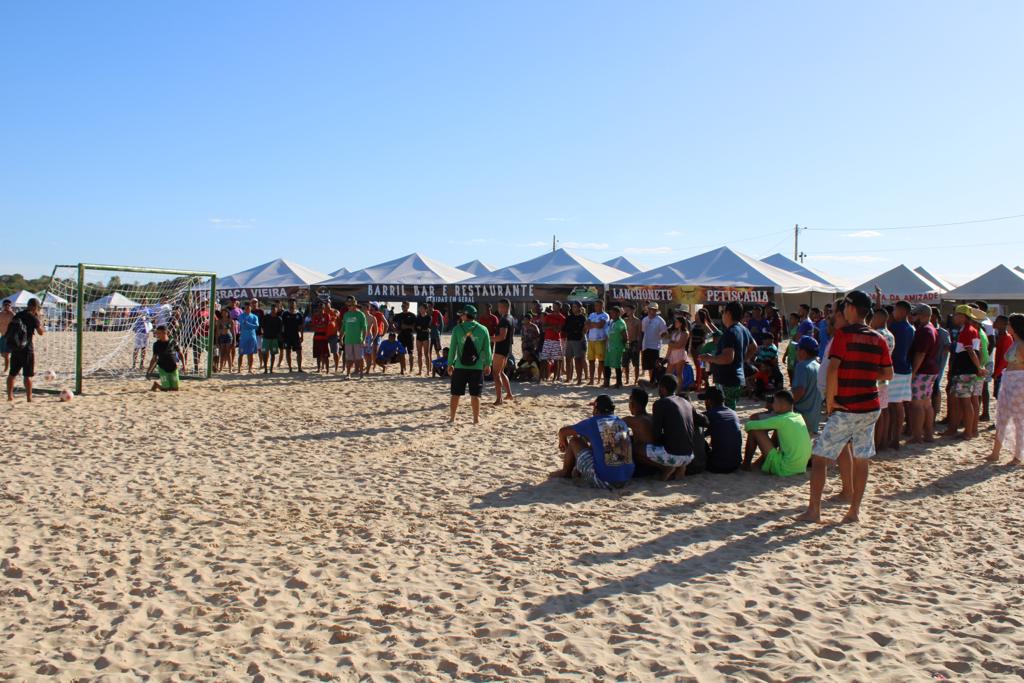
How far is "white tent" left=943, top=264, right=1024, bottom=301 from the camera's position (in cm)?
2558

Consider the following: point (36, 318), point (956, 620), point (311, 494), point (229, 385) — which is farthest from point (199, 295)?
point (956, 620)

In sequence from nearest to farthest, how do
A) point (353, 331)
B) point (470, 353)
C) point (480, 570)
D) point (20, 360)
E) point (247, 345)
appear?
point (480, 570) < point (470, 353) < point (20, 360) < point (353, 331) < point (247, 345)

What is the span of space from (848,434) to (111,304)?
1294 cm

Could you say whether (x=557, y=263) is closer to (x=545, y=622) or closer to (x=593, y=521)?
(x=593, y=521)

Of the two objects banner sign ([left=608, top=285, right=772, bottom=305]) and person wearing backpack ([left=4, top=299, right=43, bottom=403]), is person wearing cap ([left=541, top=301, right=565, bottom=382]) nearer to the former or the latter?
person wearing backpack ([left=4, top=299, right=43, bottom=403])

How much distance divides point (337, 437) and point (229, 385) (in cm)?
566

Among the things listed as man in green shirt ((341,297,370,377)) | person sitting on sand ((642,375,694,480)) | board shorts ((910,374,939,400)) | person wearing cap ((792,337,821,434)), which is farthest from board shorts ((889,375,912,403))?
man in green shirt ((341,297,370,377))

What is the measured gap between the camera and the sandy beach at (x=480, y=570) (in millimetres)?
3404

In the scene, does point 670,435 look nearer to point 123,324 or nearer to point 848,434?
point 848,434

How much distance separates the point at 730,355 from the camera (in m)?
7.53

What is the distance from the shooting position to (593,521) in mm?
5379

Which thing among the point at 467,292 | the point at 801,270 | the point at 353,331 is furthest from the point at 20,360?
the point at 801,270

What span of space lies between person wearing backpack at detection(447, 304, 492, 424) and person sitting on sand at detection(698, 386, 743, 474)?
3.10m

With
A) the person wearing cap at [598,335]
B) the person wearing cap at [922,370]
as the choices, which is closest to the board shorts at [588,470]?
the person wearing cap at [922,370]
